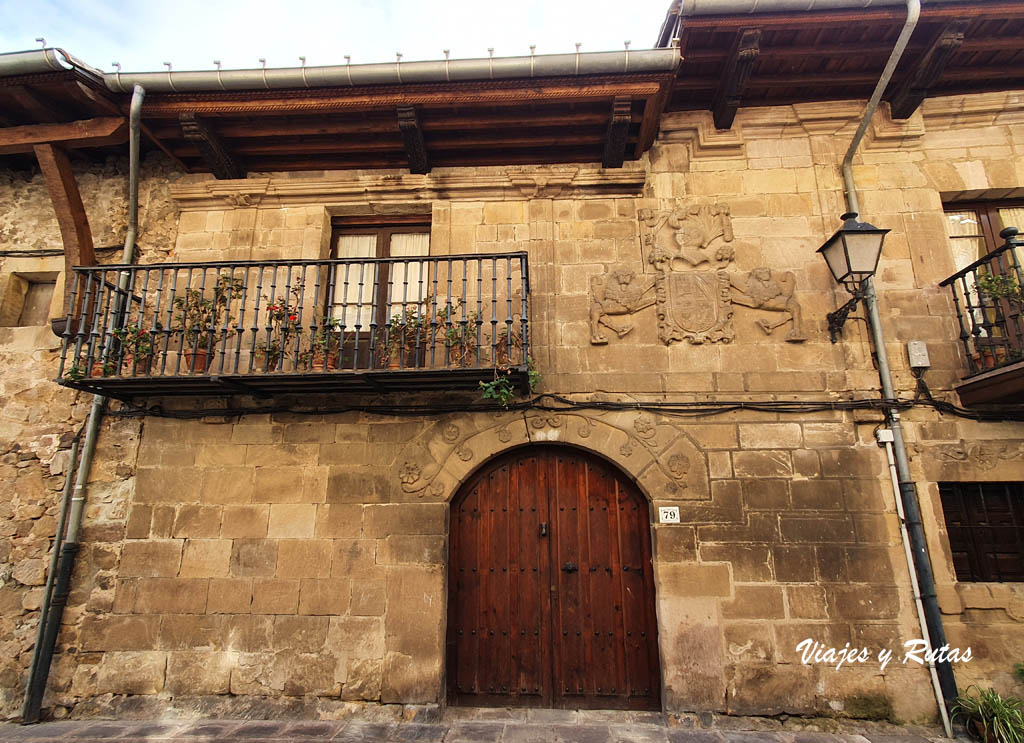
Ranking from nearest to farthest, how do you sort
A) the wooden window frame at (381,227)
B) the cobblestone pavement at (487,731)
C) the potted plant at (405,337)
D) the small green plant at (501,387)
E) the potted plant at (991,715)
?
the potted plant at (991,715)
the cobblestone pavement at (487,731)
the small green plant at (501,387)
the potted plant at (405,337)
the wooden window frame at (381,227)

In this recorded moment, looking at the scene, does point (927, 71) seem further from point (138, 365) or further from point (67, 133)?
point (67, 133)

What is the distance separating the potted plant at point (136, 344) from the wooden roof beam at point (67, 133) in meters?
1.80

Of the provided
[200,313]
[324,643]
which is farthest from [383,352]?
[324,643]

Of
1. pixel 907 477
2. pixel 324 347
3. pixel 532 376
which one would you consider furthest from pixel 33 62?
pixel 907 477

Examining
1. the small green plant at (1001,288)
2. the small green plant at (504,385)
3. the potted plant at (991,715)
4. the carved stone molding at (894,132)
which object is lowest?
the potted plant at (991,715)

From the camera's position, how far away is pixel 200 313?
4684mm

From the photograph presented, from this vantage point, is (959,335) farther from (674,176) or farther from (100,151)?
(100,151)

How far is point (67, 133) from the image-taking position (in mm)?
4859

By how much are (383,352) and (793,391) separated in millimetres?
3466

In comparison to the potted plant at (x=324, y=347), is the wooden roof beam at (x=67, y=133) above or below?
above

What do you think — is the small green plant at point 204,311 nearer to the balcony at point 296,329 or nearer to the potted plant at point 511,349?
the balcony at point 296,329

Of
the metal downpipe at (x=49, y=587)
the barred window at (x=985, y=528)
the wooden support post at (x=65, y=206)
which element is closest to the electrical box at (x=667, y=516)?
the barred window at (x=985, y=528)

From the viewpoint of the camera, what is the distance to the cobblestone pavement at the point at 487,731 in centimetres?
376

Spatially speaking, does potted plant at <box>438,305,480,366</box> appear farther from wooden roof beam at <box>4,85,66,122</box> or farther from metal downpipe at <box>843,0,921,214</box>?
wooden roof beam at <box>4,85,66,122</box>
